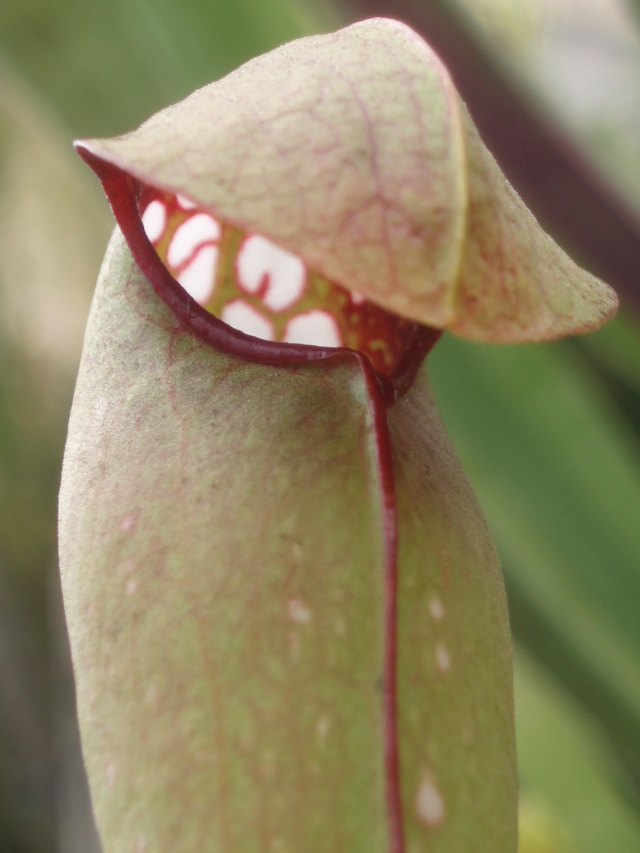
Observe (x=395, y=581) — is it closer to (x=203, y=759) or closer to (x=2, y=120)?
(x=203, y=759)

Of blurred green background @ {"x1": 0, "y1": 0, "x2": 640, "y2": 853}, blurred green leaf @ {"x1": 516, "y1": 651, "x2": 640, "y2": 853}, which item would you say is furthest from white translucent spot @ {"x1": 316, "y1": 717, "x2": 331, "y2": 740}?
blurred green leaf @ {"x1": 516, "y1": 651, "x2": 640, "y2": 853}

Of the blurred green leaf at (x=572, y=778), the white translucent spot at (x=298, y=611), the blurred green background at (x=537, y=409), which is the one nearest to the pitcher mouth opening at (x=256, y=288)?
the white translucent spot at (x=298, y=611)

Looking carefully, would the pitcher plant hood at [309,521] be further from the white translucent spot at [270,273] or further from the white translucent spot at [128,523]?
the white translucent spot at [270,273]

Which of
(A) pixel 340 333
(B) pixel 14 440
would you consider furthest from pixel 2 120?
(A) pixel 340 333

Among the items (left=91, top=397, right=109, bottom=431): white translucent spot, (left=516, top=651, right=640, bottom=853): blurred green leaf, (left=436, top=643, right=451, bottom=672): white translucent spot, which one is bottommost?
(left=516, top=651, right=640, bottom=853): blurred green leaf

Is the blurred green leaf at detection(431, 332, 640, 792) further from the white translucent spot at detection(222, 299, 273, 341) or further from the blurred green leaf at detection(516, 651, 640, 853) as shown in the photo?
the white translucent spot at detection(222, 299, 273, 341)

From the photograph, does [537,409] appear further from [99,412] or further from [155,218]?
[99,412]

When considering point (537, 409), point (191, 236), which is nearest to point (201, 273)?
point (191, 236)
